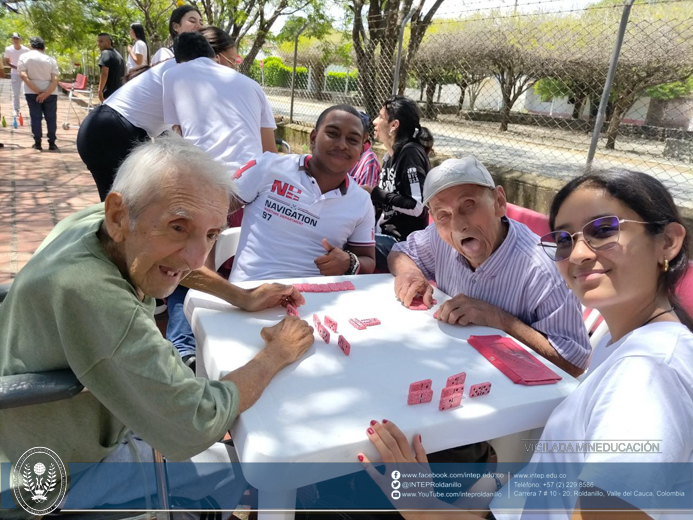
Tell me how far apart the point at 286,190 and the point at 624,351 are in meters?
1.93

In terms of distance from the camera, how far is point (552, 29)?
607cm

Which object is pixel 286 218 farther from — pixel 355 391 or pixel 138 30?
pixel 138 30

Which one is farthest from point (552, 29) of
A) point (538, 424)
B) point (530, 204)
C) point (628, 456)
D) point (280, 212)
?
point (628, 456)

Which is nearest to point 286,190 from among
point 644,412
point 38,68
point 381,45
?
point 644,412

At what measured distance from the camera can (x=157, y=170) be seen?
133 centimetres

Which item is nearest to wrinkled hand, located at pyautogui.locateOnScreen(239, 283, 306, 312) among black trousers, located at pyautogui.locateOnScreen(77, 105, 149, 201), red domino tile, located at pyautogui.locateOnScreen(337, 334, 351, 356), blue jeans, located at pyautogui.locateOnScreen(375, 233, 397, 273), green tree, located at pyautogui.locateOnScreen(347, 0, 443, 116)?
red domino tile, located at pyautogui.locateOnScreen(337, 334, 351, 356)

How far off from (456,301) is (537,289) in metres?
0.30

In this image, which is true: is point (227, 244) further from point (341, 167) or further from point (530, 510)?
point (530, 510)

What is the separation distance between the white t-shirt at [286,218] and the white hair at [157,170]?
4.00 ft

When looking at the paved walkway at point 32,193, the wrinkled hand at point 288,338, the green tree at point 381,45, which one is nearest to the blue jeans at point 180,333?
the wrinkled hand at point 288,338

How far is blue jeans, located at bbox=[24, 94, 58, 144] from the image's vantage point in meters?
9.02

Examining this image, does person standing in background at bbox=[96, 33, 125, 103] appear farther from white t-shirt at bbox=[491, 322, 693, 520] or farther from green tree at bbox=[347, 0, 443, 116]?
white t-shirt at bbox=[491, 322, 693, 520]

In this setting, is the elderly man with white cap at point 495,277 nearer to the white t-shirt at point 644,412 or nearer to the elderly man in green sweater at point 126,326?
the white t-shirt at point 644,412

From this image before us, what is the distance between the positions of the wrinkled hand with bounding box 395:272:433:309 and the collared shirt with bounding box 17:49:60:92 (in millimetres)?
9259
